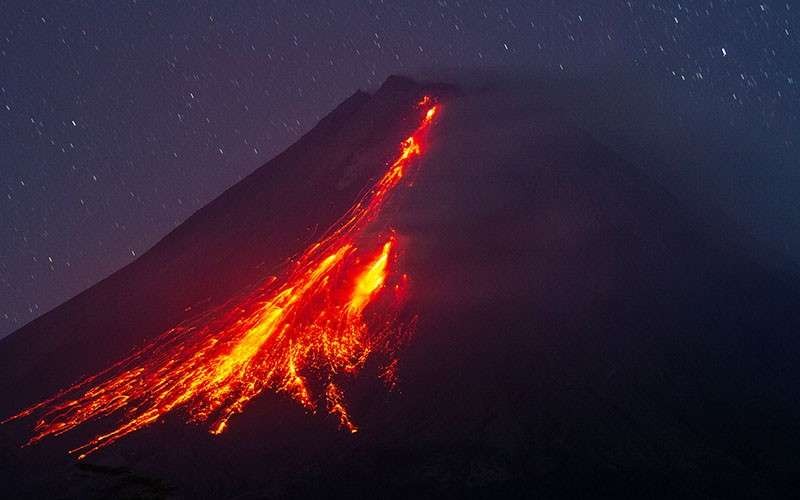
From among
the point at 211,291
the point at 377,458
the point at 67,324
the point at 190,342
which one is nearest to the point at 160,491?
the point at 377,458

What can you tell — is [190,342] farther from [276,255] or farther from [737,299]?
[737,299]

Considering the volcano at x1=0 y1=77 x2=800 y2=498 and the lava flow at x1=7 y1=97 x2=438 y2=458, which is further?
the lava flow at x1=7 y1=97 x2=438 y2=458

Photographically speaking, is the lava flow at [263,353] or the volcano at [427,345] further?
the lava flow at [263,353]

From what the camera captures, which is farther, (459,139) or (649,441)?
(459,139)

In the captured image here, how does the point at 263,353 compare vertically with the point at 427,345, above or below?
above
